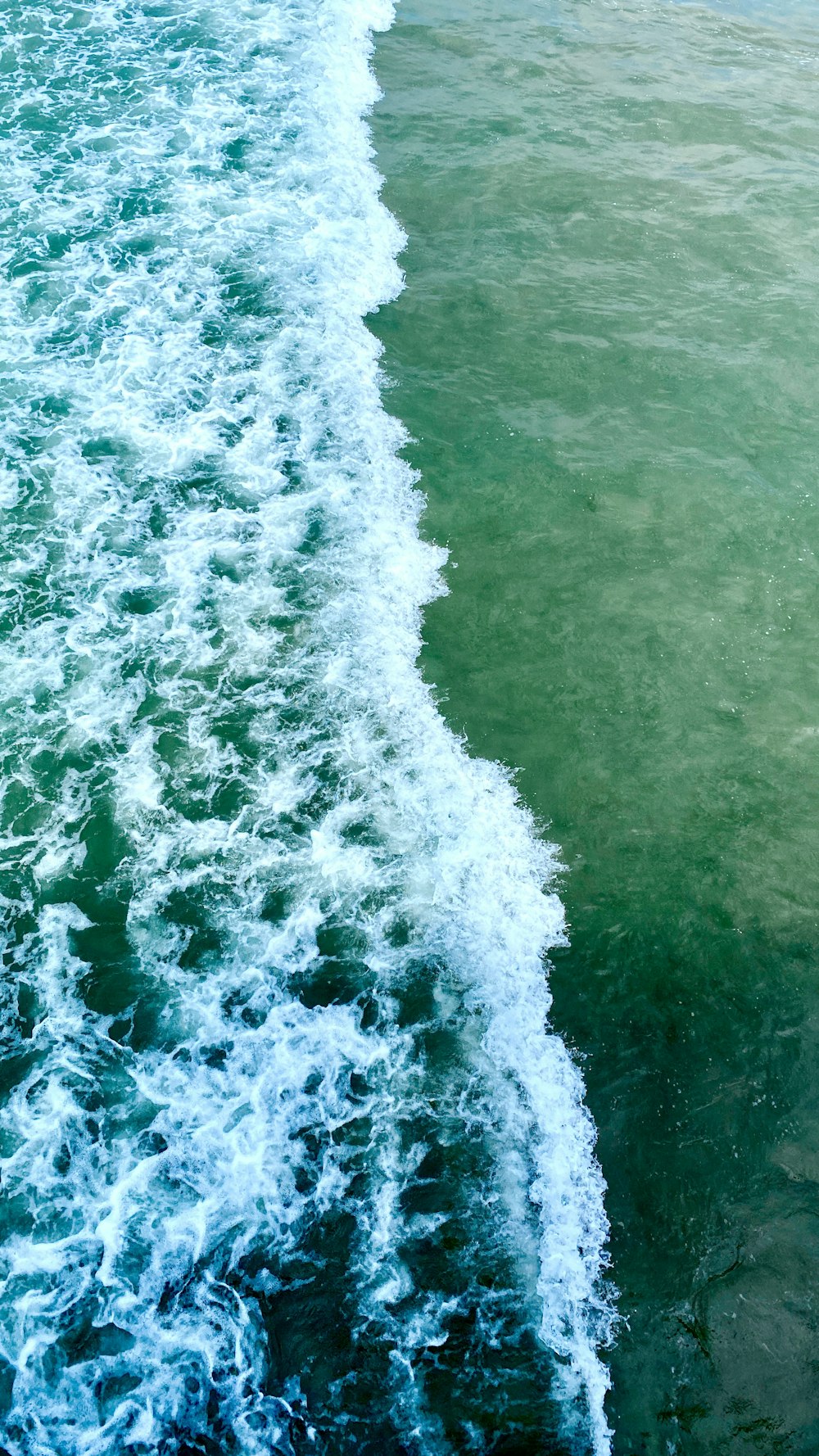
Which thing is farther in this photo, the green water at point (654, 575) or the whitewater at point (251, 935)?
the green water at point (654, 575)

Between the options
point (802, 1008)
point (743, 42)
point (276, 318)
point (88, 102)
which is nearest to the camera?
point (802, 1008)

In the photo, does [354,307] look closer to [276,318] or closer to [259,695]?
[276,318]

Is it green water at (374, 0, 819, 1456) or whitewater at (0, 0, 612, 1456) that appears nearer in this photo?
whitewater at (0, 0, 612, 1456)

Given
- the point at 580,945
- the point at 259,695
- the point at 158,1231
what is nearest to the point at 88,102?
the point at 259,695
